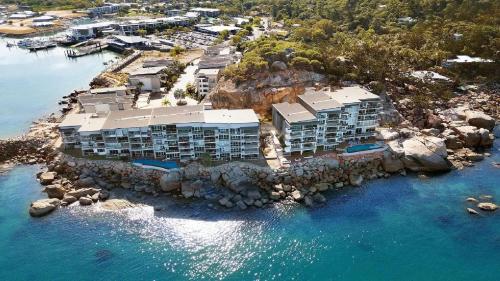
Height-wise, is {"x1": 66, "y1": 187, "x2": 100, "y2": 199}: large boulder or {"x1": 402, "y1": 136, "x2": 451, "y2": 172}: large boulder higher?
{"x1": 402, "y1": 136, "x2": 451, "y2": 172}: large boulder

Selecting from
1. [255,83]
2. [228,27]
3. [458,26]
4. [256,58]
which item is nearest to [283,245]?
[255,83]

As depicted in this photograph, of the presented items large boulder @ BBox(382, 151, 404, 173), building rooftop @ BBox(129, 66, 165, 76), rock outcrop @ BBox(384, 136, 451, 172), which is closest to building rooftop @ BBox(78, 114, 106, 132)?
building rooftop @ BBox(129, 66, 165, 76)

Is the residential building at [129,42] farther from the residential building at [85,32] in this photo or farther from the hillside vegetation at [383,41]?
the hillside vegetation at [383,41]

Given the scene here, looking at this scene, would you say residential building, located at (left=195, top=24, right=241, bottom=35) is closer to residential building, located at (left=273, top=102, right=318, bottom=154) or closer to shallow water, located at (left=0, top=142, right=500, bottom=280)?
residential building, located at (left=273, top=102, right=318, bottom=154)

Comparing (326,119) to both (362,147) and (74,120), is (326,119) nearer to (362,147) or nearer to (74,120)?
(362,147)

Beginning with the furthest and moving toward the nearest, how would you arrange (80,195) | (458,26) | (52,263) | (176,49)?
(176,49) < (458,26) < (80,195) < (52,263)

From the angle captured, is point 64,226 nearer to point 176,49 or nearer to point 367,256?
point 367,256

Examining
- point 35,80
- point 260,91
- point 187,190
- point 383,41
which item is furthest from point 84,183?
point 383,41
